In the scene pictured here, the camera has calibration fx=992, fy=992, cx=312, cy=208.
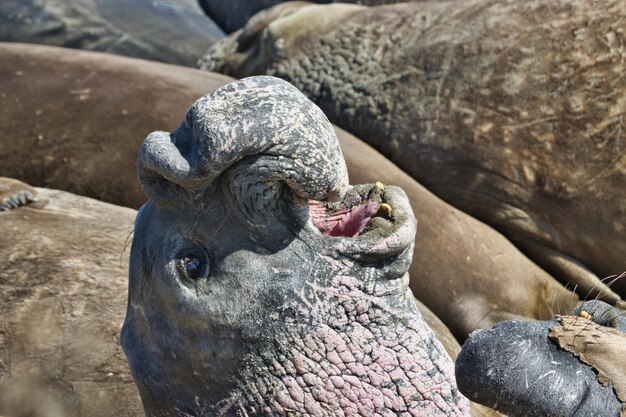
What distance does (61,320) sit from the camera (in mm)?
3264

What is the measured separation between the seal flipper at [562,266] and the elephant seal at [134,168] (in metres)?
0.10

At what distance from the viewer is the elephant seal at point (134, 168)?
179 inches

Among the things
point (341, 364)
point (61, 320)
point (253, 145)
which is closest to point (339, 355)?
point (341, 364)

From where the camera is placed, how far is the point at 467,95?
5051mm

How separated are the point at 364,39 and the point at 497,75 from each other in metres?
1.05

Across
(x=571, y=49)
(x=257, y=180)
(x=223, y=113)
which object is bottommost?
(x=571, y=49)

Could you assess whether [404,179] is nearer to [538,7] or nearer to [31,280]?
[538,7]

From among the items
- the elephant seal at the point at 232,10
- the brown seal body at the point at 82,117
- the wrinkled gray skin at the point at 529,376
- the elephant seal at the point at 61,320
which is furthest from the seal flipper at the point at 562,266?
the elephant seal at the point at 232,10

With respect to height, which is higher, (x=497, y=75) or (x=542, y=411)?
(x=542, y=411)

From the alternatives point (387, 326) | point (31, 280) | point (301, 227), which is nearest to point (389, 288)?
point (387, 326)

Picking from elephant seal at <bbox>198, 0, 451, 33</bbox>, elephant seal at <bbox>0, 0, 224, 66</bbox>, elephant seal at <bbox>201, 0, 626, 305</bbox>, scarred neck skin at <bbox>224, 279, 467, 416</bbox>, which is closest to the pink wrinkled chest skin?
scarred neck skin at <bbox>224, 279, 467, 416</bbox>

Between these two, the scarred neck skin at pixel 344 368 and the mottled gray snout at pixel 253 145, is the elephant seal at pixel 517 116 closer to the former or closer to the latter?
the scarred neck skin at pixel 344 368

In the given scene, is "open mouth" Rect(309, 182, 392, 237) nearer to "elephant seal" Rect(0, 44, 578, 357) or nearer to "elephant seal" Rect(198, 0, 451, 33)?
"elephant seal" Rect(0, 44, 578, 357)

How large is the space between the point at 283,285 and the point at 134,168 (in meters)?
2.67
